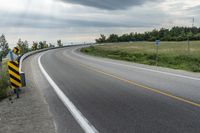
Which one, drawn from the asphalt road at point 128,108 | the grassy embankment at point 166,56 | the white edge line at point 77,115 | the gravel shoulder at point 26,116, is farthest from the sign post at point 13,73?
the grassy embankment at point 166,56

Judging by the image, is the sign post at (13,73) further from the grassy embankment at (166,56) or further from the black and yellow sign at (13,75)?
the grassy embankment at (166,56)

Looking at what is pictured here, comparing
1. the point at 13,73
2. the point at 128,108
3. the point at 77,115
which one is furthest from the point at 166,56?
the point at 77,115

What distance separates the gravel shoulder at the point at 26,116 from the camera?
5738 mm

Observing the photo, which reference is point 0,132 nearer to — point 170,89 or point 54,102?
point 54,102

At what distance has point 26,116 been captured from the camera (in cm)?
677

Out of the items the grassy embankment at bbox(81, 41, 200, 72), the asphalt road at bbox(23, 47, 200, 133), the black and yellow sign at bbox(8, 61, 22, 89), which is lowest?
the grassy embankment at bbox(81, 41, 200, 72)

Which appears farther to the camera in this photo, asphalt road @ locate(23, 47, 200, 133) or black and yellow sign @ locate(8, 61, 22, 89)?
black and yellow sign @ locate(8, 61, 22, 89)

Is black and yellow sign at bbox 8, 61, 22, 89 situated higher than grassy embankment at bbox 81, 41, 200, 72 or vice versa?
black and yellow sign at bbox 8, 61, 22, 89

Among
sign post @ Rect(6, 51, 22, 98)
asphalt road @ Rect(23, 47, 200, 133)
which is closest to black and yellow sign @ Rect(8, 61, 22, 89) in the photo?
sign post @ Rect(6, 51, 22, 98)

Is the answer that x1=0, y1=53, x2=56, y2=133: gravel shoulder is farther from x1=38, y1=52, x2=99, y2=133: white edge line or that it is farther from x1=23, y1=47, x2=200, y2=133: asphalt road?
x1=38, y1=52, x2=99, y2=133: white edge line

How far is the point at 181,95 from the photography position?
8.55 m

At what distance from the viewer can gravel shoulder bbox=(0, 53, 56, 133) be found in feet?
18.8

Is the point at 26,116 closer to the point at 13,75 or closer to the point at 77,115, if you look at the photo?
the point at 77,115

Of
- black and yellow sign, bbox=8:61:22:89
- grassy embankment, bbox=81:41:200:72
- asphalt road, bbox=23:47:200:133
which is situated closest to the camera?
asphalt road, bbox=23:47:200:133
